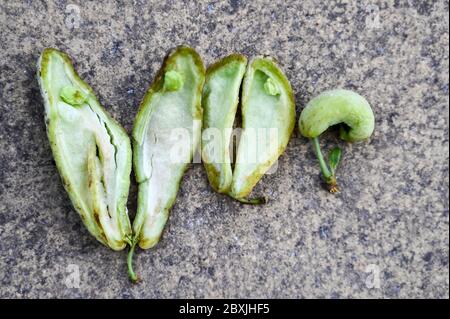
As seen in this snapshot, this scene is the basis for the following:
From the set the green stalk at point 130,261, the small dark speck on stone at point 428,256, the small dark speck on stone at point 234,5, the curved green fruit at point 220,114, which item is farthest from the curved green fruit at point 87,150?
the small dark speck on stone at point 428,256

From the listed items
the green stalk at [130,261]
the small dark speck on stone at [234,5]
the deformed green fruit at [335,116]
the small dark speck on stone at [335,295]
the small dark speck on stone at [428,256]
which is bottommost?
the small dark speck on stone at [335,295]

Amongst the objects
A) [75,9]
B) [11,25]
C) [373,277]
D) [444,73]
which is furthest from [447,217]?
[11,25]

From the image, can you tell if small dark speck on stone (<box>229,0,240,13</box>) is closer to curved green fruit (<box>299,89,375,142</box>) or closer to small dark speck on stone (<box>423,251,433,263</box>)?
curved green fruit (<box>299,89,375,142</box>)

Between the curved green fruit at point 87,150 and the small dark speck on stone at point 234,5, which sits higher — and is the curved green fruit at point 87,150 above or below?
below

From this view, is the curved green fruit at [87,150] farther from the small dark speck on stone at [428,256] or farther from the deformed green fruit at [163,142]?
the small dark speck on stone at [428,256]

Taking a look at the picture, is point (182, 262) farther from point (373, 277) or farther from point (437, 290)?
point (437, 290)

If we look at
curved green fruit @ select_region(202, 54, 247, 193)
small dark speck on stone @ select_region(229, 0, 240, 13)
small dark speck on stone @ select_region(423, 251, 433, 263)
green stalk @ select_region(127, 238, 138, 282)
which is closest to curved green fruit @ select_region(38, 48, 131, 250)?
green stalk @ select_region(127, 238, 138, 282)

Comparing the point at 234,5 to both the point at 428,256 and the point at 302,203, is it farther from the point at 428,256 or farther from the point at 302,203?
the point at 428,256
